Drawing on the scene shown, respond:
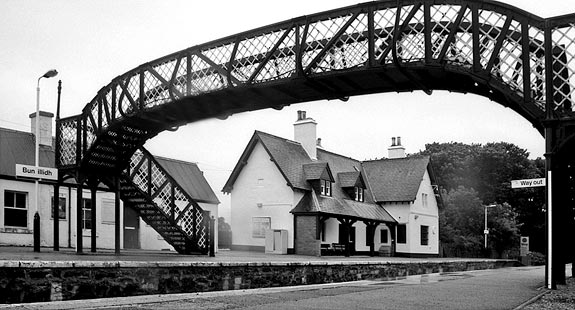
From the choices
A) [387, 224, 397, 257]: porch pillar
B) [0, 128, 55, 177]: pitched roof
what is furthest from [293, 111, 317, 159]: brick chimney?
[0, 128, 55, 177]: pitched roof

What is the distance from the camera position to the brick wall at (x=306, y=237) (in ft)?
110

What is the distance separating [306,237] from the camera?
3391 cm

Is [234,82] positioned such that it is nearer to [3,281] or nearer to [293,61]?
[293,61]

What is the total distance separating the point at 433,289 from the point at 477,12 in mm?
6619

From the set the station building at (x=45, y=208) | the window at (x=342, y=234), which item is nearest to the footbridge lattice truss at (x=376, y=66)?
the station building at (x=45, y=208)

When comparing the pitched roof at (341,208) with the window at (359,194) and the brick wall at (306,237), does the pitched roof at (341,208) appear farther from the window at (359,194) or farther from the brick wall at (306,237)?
the brick wall at (306,237)

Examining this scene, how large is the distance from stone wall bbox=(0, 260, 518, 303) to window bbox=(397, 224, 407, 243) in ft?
77.4

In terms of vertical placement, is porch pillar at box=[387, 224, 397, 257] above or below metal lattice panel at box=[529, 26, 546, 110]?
below

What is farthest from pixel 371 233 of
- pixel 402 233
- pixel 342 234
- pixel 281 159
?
pixel 281 159

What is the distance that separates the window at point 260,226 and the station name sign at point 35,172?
18318 mm

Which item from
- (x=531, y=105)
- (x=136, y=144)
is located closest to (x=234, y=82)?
(x=136, y=144)

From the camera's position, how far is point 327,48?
45.5 feet

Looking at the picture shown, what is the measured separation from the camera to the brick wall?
33.5 meters

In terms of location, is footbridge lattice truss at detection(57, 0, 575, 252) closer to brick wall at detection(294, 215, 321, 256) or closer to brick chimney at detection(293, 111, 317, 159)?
brick wall at detection(294, 215, 321, 256)
